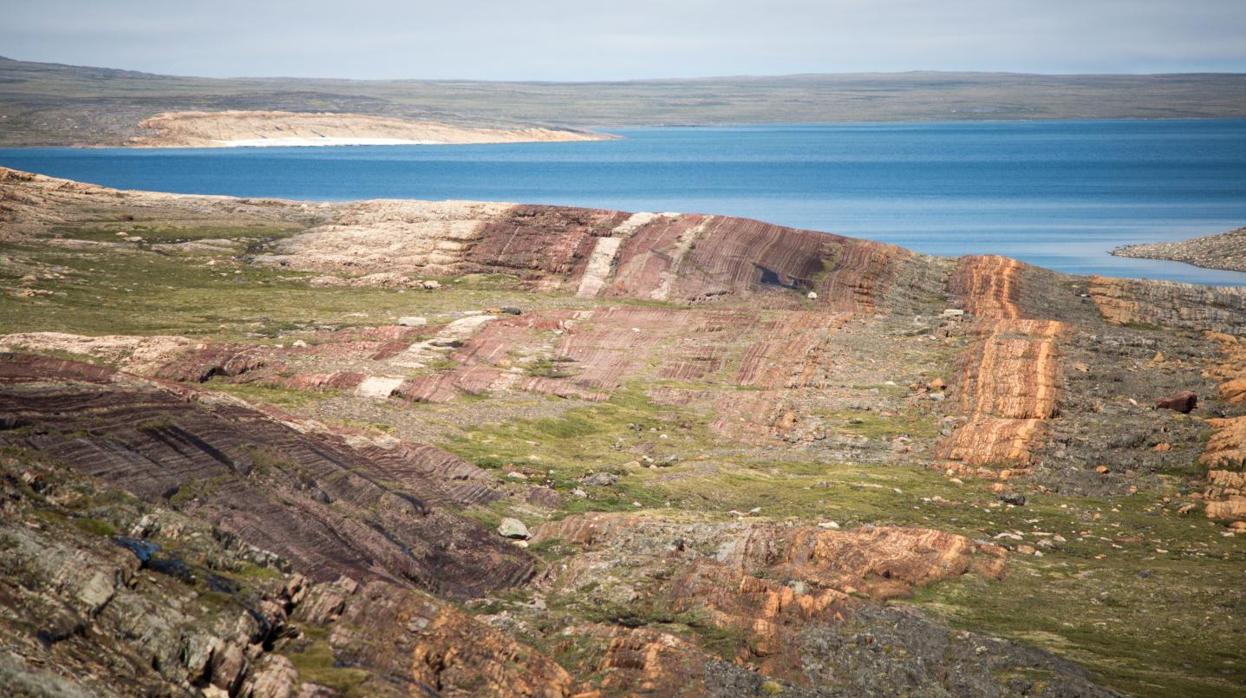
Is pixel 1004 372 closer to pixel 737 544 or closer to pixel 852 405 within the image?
pixel 852 405

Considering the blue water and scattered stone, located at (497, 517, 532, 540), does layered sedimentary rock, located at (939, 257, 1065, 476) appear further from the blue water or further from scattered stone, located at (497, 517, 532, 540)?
the blue water

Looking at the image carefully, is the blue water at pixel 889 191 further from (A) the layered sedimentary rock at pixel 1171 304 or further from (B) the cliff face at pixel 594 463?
(B) the cliff face at pixel 594 463

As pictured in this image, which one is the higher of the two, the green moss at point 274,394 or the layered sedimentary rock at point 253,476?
the layered sedimentary rock at point 253,476

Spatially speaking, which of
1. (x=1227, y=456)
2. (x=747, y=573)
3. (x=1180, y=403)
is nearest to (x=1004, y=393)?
(x=1180, y=403)

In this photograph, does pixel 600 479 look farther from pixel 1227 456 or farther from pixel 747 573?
pixel 1227 456

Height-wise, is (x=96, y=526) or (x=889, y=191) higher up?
(x=889, y=191)

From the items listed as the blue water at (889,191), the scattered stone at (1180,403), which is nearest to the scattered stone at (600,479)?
the scattered stone at (1180,403)
